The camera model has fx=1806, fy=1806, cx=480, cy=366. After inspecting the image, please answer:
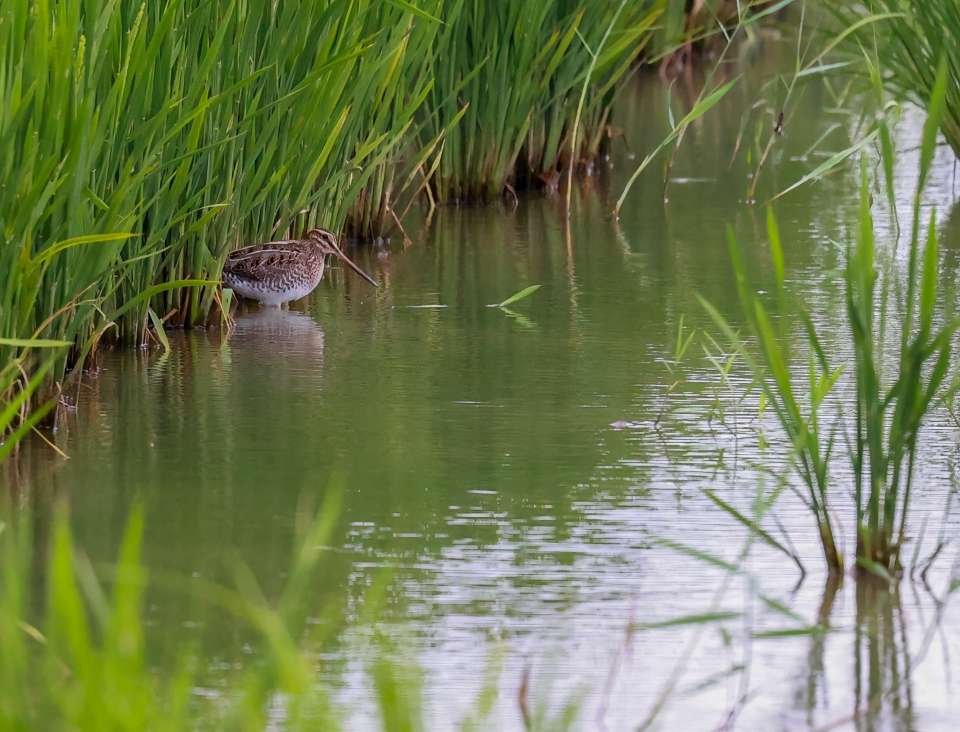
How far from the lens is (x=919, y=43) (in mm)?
7137

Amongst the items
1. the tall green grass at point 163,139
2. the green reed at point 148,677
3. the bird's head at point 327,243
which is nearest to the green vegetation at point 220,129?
the tall green grass at point 163,139

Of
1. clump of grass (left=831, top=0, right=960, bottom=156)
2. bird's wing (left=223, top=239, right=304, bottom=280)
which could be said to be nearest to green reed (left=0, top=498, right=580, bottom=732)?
bird's wing (left=223, top=239, right=304, bottom=280)

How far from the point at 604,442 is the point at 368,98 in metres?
2.12

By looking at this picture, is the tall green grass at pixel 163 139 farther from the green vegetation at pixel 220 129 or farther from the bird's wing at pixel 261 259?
the bird's wing at pixel 261 259

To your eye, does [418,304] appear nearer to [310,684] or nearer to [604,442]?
[604,442]

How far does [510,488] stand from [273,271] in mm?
2143

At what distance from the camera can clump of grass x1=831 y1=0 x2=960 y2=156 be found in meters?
6.69

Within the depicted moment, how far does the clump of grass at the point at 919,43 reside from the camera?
21.9 feet

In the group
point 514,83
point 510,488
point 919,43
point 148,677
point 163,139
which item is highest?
point 919,43

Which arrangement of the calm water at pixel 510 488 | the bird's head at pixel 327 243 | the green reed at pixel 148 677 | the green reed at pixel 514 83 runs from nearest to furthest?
the green reed at pixel 148 677
the calm water at pixel 510 488
the bird's head at pixel 327 243
the green reed at pixel 514 83

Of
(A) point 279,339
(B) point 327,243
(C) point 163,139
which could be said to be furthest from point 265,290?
(C) point 163,139

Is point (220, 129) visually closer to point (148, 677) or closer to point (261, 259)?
point (261, 259)

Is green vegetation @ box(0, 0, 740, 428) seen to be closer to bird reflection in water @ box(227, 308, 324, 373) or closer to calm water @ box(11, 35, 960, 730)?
bird reflection in water @ box(227, 308, 324, 373)

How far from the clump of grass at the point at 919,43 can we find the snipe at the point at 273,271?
208 cm
